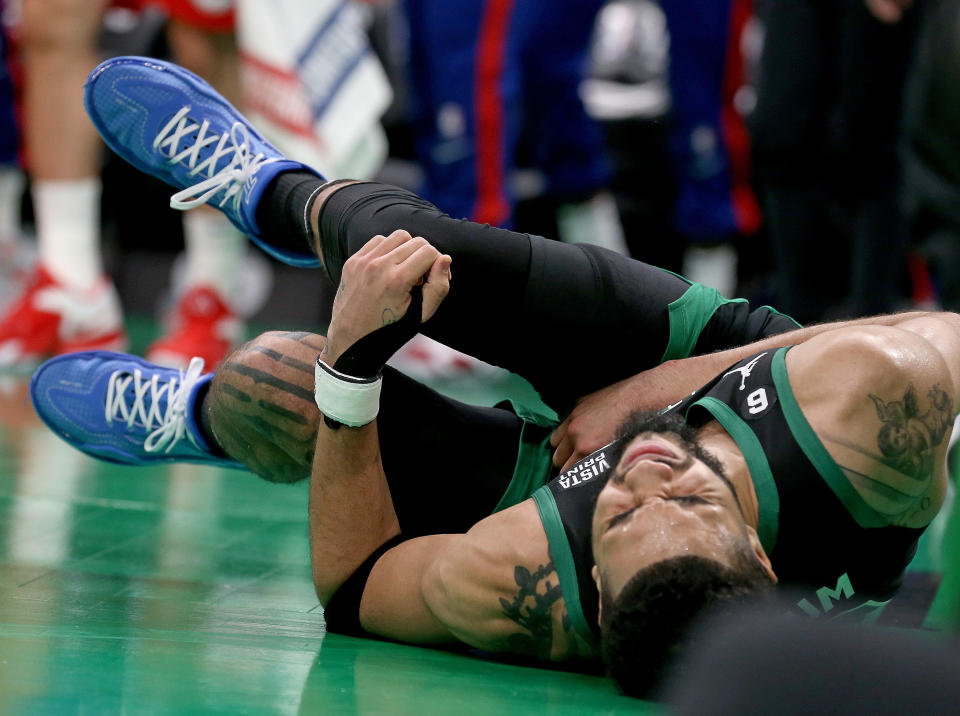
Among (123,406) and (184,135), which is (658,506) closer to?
(123,406)

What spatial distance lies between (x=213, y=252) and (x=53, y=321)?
45 centimetres

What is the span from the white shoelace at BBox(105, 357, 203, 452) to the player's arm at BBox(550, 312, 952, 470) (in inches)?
21.9

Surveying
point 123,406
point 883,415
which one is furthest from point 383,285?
point 123,406

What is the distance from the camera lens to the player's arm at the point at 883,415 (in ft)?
4.33

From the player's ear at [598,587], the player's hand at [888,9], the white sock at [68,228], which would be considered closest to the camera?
the player's ear at [598,587]

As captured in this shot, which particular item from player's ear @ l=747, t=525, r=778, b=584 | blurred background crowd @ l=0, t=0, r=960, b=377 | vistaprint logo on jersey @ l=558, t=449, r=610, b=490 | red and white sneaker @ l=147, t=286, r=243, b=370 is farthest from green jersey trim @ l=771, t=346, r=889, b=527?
red and white sneaker @ l=147, t=286, r=243, b=370

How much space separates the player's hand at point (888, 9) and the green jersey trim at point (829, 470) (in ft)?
6.40

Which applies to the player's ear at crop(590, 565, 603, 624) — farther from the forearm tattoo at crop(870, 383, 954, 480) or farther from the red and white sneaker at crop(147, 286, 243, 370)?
the red and white sneaker at crop(147, 286, 243, 370)

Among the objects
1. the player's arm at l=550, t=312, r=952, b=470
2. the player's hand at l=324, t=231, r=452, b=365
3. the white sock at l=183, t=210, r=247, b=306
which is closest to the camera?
the player's hand at l=324, t=231, r=452, b=365

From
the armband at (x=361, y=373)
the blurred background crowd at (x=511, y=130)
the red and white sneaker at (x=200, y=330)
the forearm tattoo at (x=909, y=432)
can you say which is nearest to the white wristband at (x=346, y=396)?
the armband at (x=361, y=373)

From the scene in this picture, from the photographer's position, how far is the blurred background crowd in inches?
127

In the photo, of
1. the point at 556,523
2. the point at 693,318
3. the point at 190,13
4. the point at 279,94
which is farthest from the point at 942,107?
the point at 190,13

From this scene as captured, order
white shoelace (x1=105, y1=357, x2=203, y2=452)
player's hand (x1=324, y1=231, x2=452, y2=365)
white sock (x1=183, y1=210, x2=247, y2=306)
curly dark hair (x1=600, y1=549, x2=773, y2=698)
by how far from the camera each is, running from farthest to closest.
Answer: white sock (x1=183, y1=210, x2=247, y2=306)
white shoelace (x1=105, y1=357, x2=203, y2=452)
player's hand (x1=324, y1=231, x2=452, y2=365)
curly dark hair (x1=600, y1=549, x2=773, y2=698)

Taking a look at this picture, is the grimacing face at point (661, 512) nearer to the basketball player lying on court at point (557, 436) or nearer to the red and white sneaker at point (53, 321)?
the basketball player lying on court at point (557, 436)
